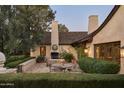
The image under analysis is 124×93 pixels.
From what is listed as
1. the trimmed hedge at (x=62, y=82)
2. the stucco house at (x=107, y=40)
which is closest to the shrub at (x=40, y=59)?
the stucco house at (x=107, y=40)

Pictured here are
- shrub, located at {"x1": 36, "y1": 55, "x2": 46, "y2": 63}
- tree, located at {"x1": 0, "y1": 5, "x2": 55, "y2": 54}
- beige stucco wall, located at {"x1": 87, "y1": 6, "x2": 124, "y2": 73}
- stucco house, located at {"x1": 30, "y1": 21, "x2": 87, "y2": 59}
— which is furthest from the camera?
stucco house, located at {"x1": 30, "y1": 21, "x2": 87, "y2": 59}

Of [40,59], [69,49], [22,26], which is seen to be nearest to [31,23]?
[22,26]

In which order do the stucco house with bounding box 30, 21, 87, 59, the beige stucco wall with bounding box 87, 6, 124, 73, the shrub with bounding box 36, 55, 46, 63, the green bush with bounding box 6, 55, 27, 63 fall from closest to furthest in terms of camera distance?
1. the beige stucco wall with bounding box 87, 6, 124, 73
2. the green bush with bounding box 6, 55, 27, 63
3. the shrub with bounding box 36, 55, 46, 63
4. the stucco house with bounding box 30, 21, 87, 59

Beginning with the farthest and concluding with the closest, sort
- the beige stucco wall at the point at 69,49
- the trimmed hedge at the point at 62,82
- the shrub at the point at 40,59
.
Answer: the beige stucco wall at the point at 69,49 < the shrub at the point at 40,59 < the trimmed hedge at the point at 62,82

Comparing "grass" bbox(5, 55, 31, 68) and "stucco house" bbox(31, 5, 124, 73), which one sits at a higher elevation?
"stucco house" bbox(31, 5, 124, 73)

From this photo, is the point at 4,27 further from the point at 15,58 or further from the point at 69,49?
the point at 69,49

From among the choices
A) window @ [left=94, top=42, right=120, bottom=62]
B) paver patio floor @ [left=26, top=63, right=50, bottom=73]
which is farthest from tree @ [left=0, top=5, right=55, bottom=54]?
window @ [left=94, top=42, right=120, bottom=62]

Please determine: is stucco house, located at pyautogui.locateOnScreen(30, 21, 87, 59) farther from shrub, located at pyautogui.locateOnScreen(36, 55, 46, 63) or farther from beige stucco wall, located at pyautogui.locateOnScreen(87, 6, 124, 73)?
beige stucco wall, located at pyautogui.locateOnScreen(87, 6, 124, 73)

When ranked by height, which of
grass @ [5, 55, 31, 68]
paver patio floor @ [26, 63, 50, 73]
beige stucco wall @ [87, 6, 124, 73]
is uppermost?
beige stucco wall @ [87, 6, 124, 73]

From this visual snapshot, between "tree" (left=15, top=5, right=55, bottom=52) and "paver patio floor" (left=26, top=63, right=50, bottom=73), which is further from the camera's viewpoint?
"tree" (left=15, top=5, right=55, bottom=52)

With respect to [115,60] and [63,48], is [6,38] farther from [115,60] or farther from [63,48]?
[63,48]

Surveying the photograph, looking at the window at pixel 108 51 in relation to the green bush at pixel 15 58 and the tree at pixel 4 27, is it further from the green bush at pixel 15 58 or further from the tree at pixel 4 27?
the tree at pixel 4 27

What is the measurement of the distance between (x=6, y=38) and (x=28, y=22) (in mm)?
1782
